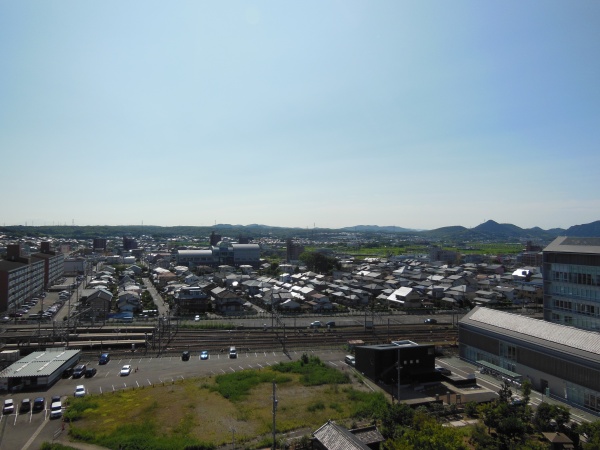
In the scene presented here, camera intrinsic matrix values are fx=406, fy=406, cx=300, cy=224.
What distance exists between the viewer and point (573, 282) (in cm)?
2192

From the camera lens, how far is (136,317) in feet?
111

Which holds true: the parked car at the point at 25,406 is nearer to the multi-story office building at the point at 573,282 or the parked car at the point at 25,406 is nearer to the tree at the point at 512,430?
the tree at the point at 512,430

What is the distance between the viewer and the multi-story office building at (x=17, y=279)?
113ft

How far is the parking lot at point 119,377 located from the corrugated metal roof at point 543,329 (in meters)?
8.17

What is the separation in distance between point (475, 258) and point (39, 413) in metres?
81.7

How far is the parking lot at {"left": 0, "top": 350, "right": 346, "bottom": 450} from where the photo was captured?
44.7 ft

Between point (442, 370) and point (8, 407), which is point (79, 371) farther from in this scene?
point (442, 370)

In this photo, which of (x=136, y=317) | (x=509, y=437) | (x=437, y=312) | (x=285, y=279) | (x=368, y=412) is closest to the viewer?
(x=509, y=437)

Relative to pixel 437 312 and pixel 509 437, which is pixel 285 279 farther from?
pixel 509 437

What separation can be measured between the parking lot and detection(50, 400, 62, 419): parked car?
19cm

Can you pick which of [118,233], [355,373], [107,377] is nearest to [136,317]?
[107,377]

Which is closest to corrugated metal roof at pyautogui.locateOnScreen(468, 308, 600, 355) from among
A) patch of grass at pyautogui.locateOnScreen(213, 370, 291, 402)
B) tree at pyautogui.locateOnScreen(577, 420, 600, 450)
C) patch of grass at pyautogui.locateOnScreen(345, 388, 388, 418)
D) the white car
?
tree at pyautogui.locateOnScreen(577, 420, 600, 450)

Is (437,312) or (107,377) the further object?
(437,312)

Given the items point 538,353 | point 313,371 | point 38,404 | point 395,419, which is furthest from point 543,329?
point 38,404
